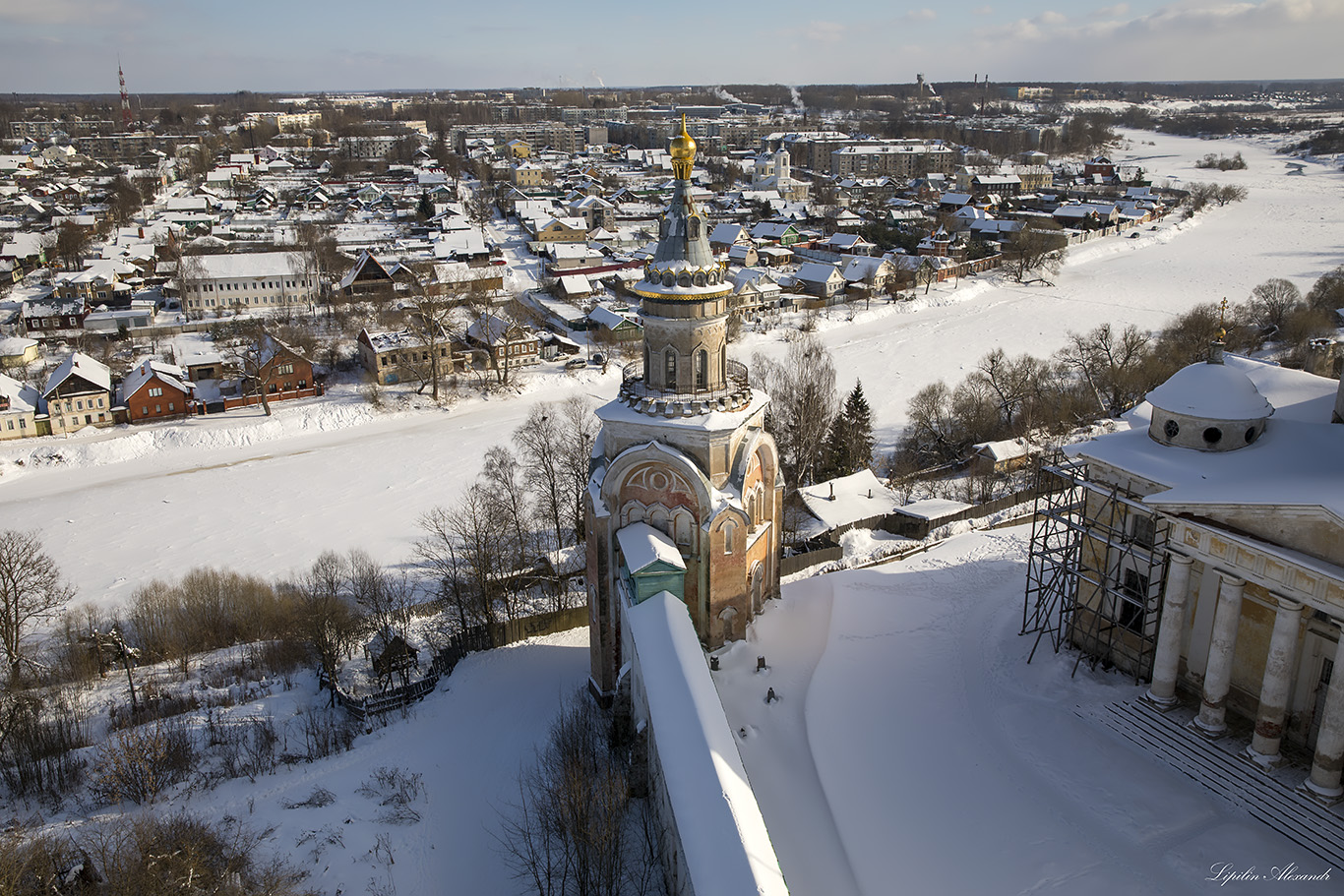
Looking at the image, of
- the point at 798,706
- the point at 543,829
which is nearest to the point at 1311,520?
the point at 798,706

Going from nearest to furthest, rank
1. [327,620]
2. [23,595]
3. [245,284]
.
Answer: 1. [327,620]
2. [23,595]
3. [245,284]

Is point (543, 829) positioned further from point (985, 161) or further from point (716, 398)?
point (985, 161)

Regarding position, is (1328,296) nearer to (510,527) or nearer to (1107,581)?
(1107,581)

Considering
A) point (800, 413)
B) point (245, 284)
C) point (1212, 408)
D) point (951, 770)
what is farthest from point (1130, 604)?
point (245, 284)

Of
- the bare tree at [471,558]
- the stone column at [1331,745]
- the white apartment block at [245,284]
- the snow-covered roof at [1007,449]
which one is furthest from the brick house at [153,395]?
the stone column at [1331,745]

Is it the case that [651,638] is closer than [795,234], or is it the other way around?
[651,638]

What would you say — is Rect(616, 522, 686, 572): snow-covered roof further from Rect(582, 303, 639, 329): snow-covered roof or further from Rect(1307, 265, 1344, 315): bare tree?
Rect(1307, 265, 1344, 315): bare tree

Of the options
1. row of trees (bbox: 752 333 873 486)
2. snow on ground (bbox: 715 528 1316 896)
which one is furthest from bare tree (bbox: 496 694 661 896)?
row of trees (bbox: 752 333 873 486)
